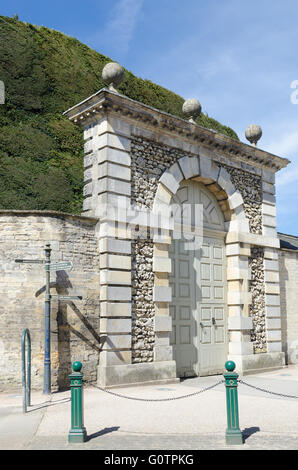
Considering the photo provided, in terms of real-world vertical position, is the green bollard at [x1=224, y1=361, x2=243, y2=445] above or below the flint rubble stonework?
below

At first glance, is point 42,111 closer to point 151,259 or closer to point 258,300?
point 151,259

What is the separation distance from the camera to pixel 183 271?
11.5m

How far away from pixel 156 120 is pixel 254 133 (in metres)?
4.34

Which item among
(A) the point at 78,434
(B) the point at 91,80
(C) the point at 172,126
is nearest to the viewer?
(A) the point at 78,434

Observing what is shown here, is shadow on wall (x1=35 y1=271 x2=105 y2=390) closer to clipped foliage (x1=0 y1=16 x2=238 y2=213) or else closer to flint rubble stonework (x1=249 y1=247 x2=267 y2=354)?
flint rubble stonework (x1=249 y1=247 x2=267 y2=354)

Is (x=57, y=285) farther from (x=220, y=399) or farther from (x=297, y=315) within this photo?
(x=297, y=315)

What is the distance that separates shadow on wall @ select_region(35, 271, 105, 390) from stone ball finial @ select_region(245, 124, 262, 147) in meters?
7.62

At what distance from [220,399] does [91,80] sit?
47.4 feet

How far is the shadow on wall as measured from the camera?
9.03 m

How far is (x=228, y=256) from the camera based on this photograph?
41.8 feet

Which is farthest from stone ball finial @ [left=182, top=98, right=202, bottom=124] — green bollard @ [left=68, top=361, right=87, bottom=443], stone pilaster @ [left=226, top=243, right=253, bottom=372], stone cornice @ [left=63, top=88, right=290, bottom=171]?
green bollard @ [left=68, top=361, right=87, bottom=443]

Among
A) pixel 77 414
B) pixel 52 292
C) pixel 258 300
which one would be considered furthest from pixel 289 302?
pixel 77 414

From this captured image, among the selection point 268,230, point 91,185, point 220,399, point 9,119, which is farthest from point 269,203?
point 9,119

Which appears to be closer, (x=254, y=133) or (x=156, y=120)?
(x=156, y=120)
